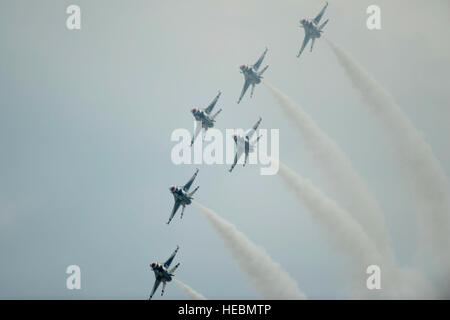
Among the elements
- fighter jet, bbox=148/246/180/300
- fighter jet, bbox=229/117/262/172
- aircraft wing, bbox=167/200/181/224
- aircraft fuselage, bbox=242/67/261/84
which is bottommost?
fighter jet, bbox=148/246/180/300

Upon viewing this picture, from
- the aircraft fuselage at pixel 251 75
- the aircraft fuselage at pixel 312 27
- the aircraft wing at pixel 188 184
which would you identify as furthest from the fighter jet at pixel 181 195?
the aircraft fuselage at pixel 312 27

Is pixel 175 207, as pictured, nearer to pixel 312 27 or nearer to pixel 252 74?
pixel 252 74

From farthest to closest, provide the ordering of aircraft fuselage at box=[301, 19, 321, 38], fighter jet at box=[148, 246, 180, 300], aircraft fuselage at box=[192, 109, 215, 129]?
1. aircraft fuselage at box=[301, 19, 321, 38]
2. aircraft fuselage at box=[192, 109, 215, 129]
3. fighter jet at box=[148, 246, 180, 300]

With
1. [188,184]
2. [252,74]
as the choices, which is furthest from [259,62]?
[188,184]

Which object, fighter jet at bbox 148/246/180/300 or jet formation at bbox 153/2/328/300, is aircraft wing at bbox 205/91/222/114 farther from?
fighter jet at bbox 148/246/180/300

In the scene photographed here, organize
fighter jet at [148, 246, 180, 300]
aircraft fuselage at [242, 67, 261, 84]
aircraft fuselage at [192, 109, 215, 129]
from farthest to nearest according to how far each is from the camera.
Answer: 1. aircraft fuselage at [242, 67, 261, 84]
2. aircraft fuselage at [192, 109, 215, 129]
3. fighter jet at [148, 246, 180, 300]

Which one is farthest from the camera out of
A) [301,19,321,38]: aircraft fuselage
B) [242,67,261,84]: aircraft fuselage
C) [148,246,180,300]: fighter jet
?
[301,19,321,38]: aircraft fuselage

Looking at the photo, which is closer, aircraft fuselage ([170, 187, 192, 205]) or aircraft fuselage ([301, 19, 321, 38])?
aircraft fuselage ([170, 187, 192, 205])

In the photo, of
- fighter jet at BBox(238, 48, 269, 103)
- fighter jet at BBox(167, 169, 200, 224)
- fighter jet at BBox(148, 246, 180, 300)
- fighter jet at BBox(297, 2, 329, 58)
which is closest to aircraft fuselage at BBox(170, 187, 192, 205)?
fighter jet at BBox(167, 169, 200, 224)

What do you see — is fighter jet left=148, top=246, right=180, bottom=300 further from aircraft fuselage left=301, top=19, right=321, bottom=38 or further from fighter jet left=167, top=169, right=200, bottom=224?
aircraft fuselage left=301, top=19, right=321, bottom=38

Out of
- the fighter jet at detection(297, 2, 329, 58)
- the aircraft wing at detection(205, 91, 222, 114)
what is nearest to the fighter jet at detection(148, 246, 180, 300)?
the aircraft wing at detection(205, 91, 222, 114)

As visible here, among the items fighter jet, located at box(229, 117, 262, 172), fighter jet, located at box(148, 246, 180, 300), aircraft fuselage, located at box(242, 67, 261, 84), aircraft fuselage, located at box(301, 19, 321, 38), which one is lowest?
fighter jet, located at box(148, 246, 180, 300)

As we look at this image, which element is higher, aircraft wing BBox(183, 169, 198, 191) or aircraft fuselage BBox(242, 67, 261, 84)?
aircraft fuselage BBox(242, 67, 261, 84)
